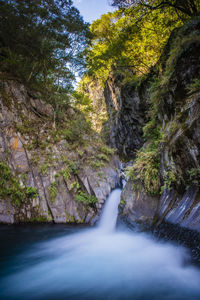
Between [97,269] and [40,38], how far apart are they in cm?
1276

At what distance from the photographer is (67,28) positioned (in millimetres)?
9852

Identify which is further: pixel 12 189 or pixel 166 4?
pixel 12 189

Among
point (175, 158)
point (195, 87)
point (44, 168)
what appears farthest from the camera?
point (44, 168)

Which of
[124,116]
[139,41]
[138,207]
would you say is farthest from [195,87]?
[124,116]

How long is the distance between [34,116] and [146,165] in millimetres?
8062

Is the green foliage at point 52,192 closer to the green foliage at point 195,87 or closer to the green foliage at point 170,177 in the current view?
the green foliage at point 170,177

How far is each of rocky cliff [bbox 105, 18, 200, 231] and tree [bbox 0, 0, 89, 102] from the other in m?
7.86

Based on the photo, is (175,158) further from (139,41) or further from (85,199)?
(139,41)

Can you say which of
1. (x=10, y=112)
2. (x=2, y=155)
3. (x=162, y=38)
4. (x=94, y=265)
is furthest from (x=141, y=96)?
(x=94, y=265)

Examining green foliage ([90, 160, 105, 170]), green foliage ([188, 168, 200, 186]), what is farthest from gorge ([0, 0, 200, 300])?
green foliage ([90, 160, 105, 170])

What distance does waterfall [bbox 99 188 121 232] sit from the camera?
6312 millimetres

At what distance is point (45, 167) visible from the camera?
7680 millimetres

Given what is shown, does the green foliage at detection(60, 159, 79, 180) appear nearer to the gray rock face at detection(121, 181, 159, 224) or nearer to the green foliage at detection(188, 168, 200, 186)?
the gray rock face at detection(121, 181, 159, 224)

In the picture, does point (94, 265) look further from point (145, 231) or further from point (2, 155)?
point (2, 155)
